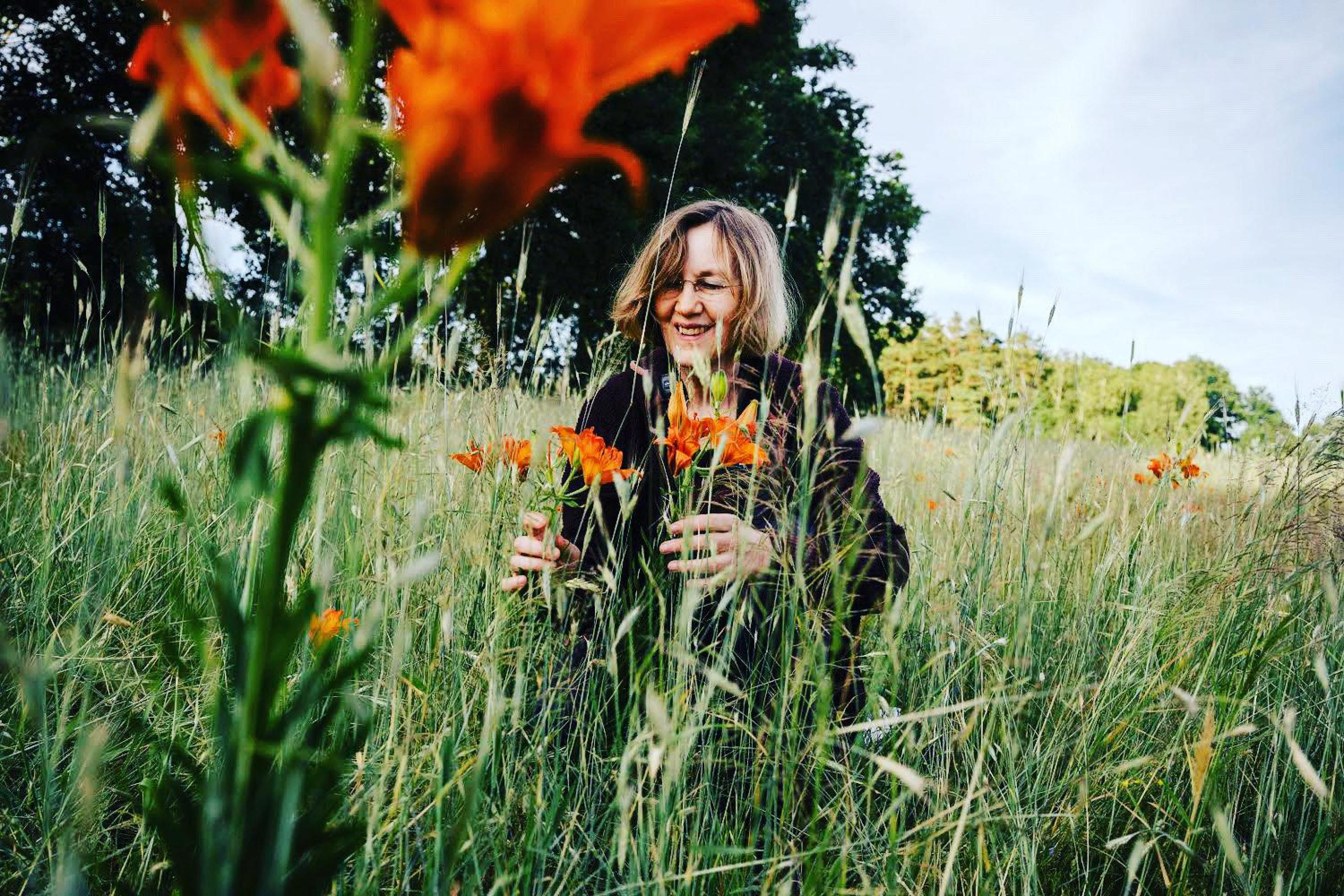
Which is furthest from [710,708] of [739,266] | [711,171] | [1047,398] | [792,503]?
[711,171]

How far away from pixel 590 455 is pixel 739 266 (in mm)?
1148

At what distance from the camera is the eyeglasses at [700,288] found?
2.09m

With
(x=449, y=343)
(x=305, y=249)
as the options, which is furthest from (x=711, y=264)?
(x=305, y=249)

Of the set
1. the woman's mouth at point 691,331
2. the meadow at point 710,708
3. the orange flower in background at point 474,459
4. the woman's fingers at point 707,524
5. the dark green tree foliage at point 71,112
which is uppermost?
the dark green tree foliage at point 71,112

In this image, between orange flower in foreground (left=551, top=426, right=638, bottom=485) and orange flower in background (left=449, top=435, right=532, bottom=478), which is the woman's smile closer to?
orange flower in background (left=449, top=435, right=532, bottom=478)

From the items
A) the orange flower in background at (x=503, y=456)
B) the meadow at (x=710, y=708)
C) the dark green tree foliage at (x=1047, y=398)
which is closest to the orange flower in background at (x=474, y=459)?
the orange flower in background at (x=503, y=456)

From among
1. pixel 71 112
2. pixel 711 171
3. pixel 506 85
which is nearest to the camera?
pixel 506 85

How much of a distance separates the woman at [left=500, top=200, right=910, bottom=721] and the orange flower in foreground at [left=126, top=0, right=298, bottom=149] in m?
0.64

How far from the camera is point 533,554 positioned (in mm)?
1285

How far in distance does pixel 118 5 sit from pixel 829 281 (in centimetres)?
787

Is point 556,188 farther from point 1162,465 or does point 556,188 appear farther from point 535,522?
point 1162,465

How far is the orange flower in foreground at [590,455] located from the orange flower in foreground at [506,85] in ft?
2.56

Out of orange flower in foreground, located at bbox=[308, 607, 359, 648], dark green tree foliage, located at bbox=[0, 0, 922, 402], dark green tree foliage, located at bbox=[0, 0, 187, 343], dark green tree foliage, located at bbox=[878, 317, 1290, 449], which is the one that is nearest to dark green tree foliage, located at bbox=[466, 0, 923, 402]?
dark green tree foliage, located at bbox=[0, 0, 922, 402]

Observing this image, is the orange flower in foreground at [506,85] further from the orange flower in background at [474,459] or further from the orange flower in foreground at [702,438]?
the orange flower in background at [474,459]
